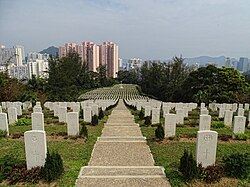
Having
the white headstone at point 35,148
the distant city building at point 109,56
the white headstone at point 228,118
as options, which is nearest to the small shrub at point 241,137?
the white headstone at point 228,118

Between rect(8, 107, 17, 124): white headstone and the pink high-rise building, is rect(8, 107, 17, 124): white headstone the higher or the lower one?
the lower one

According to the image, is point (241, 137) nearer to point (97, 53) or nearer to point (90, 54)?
point (90, 54)

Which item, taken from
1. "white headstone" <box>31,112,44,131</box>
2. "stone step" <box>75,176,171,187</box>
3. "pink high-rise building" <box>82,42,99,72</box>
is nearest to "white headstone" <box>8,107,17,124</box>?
"white headstone" <box>31,112,44,131</box>

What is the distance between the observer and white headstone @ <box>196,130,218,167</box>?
671cm

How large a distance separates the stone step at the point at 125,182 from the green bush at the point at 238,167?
185 centimetres

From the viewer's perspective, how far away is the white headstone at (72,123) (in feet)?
35.9

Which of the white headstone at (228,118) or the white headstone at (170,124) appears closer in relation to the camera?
the white headstone at (170,124)

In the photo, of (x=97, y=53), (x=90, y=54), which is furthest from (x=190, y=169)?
(x=97, y=53)

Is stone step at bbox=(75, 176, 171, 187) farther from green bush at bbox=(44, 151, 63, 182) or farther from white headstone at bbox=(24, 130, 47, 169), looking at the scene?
white headstone at bbox=(24, 130, 47, 169)

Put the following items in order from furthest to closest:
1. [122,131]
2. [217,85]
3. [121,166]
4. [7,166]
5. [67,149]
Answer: [217,85]
[122,131]
[67,149]
[121,166]
[7,166]

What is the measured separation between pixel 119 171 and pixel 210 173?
263 cm

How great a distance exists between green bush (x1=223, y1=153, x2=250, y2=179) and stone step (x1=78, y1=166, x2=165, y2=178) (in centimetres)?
188

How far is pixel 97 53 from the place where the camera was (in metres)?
115

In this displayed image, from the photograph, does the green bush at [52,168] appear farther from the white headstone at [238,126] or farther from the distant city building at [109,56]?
the distant city building at [109,56]
